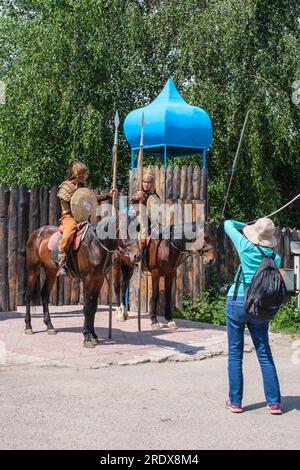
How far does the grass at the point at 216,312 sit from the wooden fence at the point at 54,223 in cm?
20

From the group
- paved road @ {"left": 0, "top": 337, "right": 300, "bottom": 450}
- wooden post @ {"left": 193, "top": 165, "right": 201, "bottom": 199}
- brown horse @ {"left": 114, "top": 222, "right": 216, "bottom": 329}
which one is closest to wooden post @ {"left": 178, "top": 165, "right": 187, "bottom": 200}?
wooden post @ {"left": 193, "top": 165, "right": 201, "bottom": 199}

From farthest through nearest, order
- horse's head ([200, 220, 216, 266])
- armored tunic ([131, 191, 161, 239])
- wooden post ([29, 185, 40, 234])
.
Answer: wooden post ([29, 185, 40, 234]) < armored tunic ([131, 191, 161, 239]) < horse's head ([200, 220, 216, 266])

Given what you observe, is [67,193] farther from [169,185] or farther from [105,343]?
[169,185]

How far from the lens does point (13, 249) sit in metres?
11.7

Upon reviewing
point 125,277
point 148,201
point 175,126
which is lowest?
point 125,277

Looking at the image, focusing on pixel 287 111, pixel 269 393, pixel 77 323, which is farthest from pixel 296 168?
pixel 269 393

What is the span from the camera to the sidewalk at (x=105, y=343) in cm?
780

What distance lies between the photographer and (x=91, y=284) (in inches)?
340

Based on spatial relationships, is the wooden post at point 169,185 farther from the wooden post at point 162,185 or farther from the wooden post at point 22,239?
the wooden post at point 22,239

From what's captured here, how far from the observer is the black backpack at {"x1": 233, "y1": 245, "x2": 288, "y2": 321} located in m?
5.39

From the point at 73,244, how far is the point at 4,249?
330 cm

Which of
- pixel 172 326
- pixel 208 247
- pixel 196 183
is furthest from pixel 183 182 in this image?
pixel 172 326

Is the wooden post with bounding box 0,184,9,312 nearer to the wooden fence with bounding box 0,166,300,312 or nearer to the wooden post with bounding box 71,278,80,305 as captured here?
the wooden fence with bounding box 0,166,300,312

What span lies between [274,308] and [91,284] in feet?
12.3
